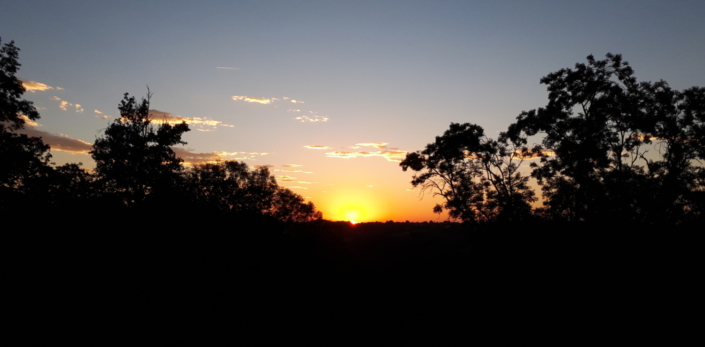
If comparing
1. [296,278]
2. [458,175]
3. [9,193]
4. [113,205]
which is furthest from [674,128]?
[9,193]

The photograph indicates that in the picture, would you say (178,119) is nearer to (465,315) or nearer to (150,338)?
(150,338)

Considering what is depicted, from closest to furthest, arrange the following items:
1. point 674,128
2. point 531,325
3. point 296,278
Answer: point 531,325 → point 296,278 → point 674,128

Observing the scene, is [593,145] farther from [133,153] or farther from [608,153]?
[133,153]

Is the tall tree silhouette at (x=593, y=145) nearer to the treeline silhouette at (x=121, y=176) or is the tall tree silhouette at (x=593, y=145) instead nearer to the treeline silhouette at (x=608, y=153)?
the treeline silhouette at (x=608, y=153)

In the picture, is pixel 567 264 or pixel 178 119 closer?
pixel 567 264

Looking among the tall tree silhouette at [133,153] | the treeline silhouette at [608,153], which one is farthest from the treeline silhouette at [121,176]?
the treeline silhouette at [608,153]

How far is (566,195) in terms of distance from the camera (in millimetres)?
33219

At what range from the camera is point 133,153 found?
36.3m

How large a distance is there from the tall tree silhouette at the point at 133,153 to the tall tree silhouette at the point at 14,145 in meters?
6.46

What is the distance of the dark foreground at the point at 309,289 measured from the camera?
20234 millimetres

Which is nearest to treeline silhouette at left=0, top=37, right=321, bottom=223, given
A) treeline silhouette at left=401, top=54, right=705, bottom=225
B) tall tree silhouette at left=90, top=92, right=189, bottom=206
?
tall tree silhouette at left=90, top=92, right=189, bottom=206

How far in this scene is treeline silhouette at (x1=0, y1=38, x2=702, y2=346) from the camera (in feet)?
68.4

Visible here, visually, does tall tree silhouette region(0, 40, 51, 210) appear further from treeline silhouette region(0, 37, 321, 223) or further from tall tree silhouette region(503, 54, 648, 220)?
tall tree silhouette region(503, 54, 648, 220)

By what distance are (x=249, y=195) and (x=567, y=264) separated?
3808 centimetres
